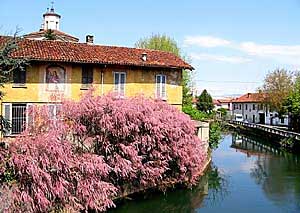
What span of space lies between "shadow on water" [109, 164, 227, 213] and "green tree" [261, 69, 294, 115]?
39.6 m

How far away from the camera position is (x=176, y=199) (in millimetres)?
23016

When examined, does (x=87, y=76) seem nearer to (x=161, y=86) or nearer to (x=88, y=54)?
(x=88, y=54)

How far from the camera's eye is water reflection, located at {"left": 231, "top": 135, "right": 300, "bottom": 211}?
2353 cm

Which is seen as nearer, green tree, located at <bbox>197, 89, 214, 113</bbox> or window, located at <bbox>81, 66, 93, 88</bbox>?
window, located at <bbox>81, 66, 93, 88</bbox>

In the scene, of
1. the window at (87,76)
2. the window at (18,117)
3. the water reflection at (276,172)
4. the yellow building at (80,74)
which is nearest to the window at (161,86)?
the yellow building at (80,74)

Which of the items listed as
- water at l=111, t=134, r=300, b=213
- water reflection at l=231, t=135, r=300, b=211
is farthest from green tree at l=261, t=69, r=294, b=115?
water at l=111, t=134, r=300, b=213

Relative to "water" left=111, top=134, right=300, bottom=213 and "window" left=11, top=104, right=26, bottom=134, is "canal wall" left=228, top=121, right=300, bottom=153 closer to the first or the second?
"water" left=111, top=134, right=300, bottom=213

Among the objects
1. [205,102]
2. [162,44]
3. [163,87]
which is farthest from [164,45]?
[205,102]

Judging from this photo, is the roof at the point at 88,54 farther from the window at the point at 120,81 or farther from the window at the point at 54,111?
the window at the point at 54,111

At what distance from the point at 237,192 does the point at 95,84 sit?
11437 mm

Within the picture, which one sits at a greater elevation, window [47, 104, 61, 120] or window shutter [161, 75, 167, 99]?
window shutter [161, 75, 167, 99]

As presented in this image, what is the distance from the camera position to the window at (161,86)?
1196 inches

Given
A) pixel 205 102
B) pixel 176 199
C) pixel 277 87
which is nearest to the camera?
pixel 176 199

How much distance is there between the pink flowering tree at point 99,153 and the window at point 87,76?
578cm
